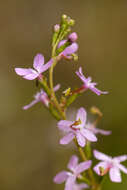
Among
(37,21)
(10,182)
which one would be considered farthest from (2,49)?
(10,182)

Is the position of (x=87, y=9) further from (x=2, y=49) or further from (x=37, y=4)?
(x=2, y=49)

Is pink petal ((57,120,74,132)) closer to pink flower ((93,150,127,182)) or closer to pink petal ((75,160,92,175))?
pink petal ((75,160,92,175))

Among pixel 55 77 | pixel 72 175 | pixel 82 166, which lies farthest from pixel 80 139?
pixel 55 77

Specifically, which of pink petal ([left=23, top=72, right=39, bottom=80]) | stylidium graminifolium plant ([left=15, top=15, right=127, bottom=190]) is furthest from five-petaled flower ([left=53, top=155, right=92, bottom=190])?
pink petal ([left=23, top=72, right=39, bottom=80])

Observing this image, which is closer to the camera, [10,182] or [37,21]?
[10,182]

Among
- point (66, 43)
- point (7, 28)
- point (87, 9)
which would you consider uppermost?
point (7, 28)

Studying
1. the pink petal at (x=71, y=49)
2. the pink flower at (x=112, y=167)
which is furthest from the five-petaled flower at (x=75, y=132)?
the pink petal at (x=71, y=49)

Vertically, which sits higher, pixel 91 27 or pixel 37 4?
pixel 37 4

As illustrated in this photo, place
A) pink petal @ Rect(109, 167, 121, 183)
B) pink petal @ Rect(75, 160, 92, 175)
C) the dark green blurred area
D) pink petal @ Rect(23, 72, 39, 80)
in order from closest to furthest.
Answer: pink petal @ Rect(23, 72, 39, 80), pink petal @ Rect(75, 160, 92, 175), pink petal @ Rect(109, 167, 121, 183), the dark green blurred area
